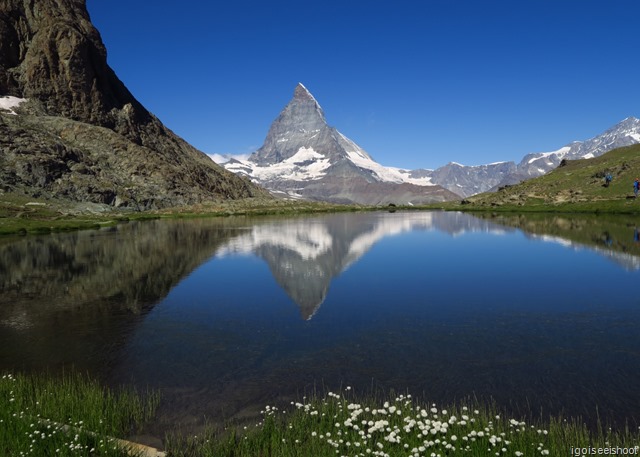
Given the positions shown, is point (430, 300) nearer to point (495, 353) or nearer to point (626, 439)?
point (495, 353)

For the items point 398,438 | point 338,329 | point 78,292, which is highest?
point 398,438

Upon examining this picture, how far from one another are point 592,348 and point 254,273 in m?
34.0

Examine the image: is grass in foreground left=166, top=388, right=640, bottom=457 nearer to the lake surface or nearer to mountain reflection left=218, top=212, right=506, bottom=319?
the lake surface

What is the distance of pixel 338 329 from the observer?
91.5 ft

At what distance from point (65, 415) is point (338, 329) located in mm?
15725

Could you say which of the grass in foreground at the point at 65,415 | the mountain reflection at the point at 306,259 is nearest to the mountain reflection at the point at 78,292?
the grass in foreground at the point at 65,415

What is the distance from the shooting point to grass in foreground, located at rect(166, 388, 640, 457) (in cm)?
1284

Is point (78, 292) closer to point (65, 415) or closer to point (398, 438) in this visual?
point (65, 415)

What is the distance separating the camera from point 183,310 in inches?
1319

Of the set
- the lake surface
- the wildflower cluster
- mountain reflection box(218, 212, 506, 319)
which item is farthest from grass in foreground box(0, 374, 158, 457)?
mountain reflection box(218, 212, 506, 319)

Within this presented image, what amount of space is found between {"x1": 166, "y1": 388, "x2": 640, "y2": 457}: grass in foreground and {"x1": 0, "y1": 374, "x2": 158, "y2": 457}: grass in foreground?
2.27m

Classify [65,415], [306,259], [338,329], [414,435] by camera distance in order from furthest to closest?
1. [306,259]
2. [338,329]
3. [65,415]
4. [414,435]

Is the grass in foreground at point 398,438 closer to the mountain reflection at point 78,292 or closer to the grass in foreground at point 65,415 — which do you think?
the grass in foreground at point 65,415

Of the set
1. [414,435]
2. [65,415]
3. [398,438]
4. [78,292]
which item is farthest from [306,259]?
[398,438]
